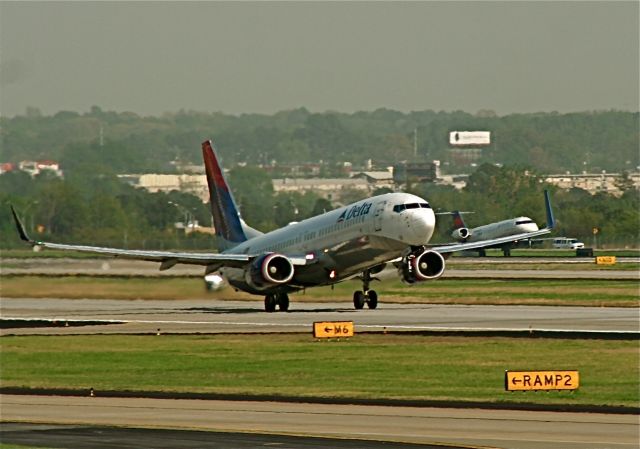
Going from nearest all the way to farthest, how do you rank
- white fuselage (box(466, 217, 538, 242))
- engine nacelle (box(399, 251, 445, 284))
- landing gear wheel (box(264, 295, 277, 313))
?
1. engine nacelle (box(399, 251, 445, 284))
2. landing gear wheel (box(264, 295, 277, 313))
3. white fuselage (box(466, 217, 538, 242))

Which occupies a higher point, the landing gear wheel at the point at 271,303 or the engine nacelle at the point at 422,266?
the engine nacelle at the point at 422,266

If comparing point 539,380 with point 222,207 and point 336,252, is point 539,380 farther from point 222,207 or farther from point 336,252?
point 222,207

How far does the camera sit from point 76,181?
18650 cm

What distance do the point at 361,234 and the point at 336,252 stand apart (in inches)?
79.0

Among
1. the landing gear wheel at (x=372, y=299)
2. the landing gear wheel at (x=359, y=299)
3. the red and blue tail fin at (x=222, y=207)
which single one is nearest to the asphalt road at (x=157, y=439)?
the landing gear wheel at (x=359, y=299)

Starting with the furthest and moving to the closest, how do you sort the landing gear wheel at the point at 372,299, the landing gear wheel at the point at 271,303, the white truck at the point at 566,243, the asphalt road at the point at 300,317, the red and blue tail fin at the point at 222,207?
the white truck at the point at 566,243 < the red and blue tail fin at the point at 222,207 < the landing gear wheel at the point at 271,303 < the landing gear wheel at the point at 372,299 < the asphalt road at the point at 300,317

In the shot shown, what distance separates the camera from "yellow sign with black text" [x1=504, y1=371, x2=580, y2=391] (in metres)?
36.7

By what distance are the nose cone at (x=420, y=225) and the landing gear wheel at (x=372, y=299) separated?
6226 millimetres

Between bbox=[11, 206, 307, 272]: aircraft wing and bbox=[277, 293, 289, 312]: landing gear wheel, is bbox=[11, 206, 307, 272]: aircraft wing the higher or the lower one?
the higher one

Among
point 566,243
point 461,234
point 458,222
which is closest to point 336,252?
point 461,234

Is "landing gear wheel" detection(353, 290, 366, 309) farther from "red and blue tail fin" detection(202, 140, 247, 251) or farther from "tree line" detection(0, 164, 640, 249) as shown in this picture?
"tree line" detection(0, 164, 640, 249)

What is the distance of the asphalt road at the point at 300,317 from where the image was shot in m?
56.9

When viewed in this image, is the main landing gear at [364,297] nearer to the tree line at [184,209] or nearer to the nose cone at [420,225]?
the nose cone at [420,225]

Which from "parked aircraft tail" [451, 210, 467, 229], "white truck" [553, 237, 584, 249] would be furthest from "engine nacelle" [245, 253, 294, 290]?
"white truck" [553, 237, 584, 249]
